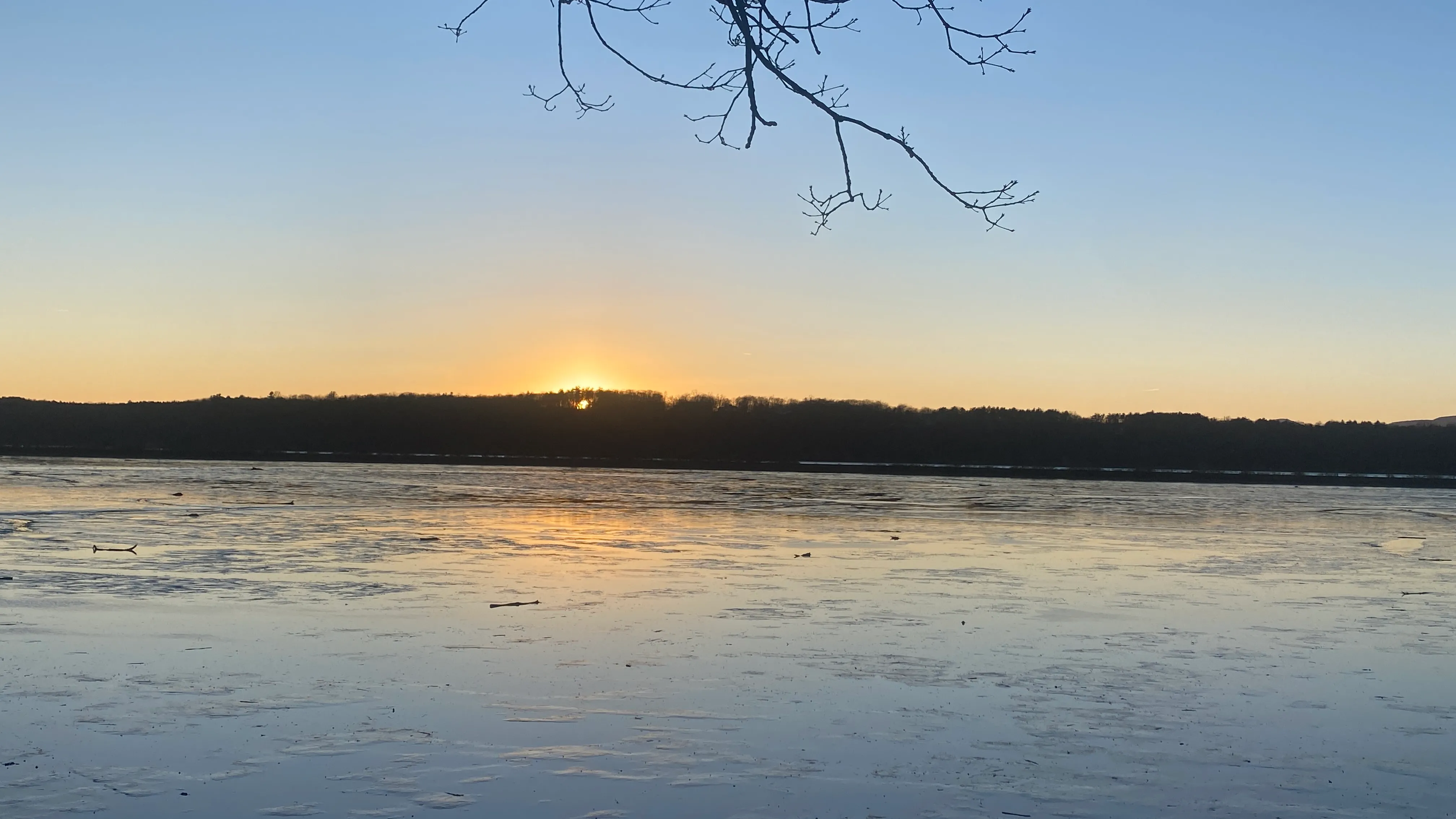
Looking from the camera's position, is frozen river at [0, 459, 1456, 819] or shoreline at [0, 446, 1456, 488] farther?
shoreline at [0, 446, 1456, 488]

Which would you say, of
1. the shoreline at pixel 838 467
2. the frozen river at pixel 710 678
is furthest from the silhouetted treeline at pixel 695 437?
the frozen river at pixel 710 678

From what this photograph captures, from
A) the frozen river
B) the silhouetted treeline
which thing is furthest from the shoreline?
the frozen river

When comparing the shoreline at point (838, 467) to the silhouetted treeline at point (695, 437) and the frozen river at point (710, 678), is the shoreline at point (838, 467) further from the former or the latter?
the frozen river at point (710, 678)

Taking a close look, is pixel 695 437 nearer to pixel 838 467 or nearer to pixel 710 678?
pixel 838 467

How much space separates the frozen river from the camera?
620 cm

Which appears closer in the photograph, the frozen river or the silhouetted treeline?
the frozen river

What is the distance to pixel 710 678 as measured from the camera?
8773 mm

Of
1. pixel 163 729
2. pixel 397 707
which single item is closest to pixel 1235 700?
pixel 397 707

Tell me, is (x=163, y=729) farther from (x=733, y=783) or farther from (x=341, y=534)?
(x=341, y=534)

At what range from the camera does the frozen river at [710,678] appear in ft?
20.3

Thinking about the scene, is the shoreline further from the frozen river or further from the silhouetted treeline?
the frozen river

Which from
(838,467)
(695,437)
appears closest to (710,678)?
(838,467)

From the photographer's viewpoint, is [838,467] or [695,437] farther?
[695,437]

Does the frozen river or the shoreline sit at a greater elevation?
the shoreline
